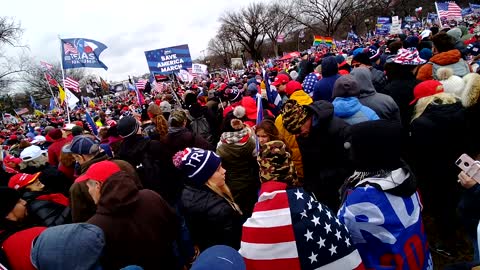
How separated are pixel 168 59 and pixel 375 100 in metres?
9.62

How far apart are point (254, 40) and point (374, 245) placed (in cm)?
5990

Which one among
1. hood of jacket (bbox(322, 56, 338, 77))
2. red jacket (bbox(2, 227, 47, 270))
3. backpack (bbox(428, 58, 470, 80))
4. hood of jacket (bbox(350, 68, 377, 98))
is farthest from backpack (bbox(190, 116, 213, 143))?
backpack (bbox(428, 58, 470, 80))

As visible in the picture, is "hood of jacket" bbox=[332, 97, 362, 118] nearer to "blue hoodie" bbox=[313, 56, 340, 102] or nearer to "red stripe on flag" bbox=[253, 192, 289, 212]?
"blue hoodie" bbox=[313, 56, 340, 102]

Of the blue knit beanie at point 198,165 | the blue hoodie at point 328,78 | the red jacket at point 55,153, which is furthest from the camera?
the red jacket at point 55,153

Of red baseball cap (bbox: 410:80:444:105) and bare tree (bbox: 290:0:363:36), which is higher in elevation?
bare tree (bbox: 290:0:363:36)

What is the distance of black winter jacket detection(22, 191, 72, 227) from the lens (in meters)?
2.95

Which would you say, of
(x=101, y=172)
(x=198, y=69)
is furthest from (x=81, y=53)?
(x=101, y=172)

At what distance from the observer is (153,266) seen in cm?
256

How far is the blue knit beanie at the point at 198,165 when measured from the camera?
106 inches

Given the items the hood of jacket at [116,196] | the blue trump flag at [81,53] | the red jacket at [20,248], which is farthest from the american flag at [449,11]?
the red jacket at [20,248]

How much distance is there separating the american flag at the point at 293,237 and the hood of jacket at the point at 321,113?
4.70ft

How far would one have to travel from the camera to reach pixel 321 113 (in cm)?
320

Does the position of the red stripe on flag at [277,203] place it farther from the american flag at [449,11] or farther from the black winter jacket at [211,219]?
the american flag at [449,11]

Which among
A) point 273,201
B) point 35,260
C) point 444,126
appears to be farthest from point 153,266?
point 444,126
